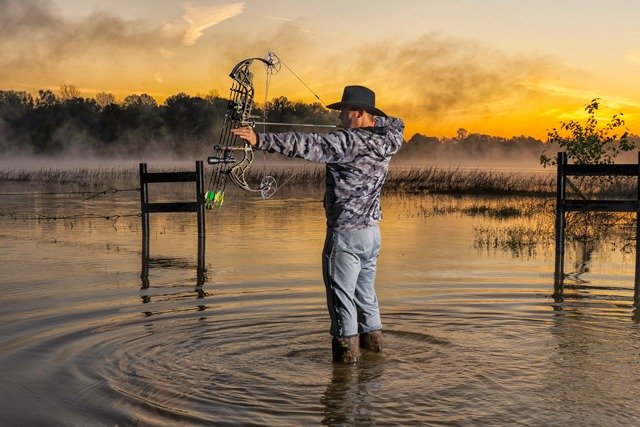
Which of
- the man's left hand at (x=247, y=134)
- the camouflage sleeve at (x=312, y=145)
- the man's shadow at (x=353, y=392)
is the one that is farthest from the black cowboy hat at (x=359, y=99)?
the man's shadow at (x=353, y=392)

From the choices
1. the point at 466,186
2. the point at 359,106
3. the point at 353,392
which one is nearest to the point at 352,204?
the point at 359,106

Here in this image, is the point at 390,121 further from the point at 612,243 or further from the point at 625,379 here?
the point at 612,243

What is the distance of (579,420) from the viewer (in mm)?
6438

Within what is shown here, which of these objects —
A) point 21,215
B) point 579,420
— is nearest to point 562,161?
point 579,420

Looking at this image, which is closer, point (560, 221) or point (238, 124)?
point (238, 124)

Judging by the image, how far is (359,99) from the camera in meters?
7.96

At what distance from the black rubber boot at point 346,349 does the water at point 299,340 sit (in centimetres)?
13

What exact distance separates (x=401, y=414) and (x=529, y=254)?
11.3m

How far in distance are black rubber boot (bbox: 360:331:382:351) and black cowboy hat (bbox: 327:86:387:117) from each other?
6.75ft

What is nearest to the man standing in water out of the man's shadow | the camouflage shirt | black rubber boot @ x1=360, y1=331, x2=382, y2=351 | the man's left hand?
the camouflage shirt

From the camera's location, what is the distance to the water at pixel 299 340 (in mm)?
6777

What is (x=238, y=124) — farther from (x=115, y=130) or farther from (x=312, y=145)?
(x=115, y=130)

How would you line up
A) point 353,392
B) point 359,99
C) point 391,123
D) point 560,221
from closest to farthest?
point 353,392 < point 359,99 < point 391,123 < point 560,221

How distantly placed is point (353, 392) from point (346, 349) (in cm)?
92
